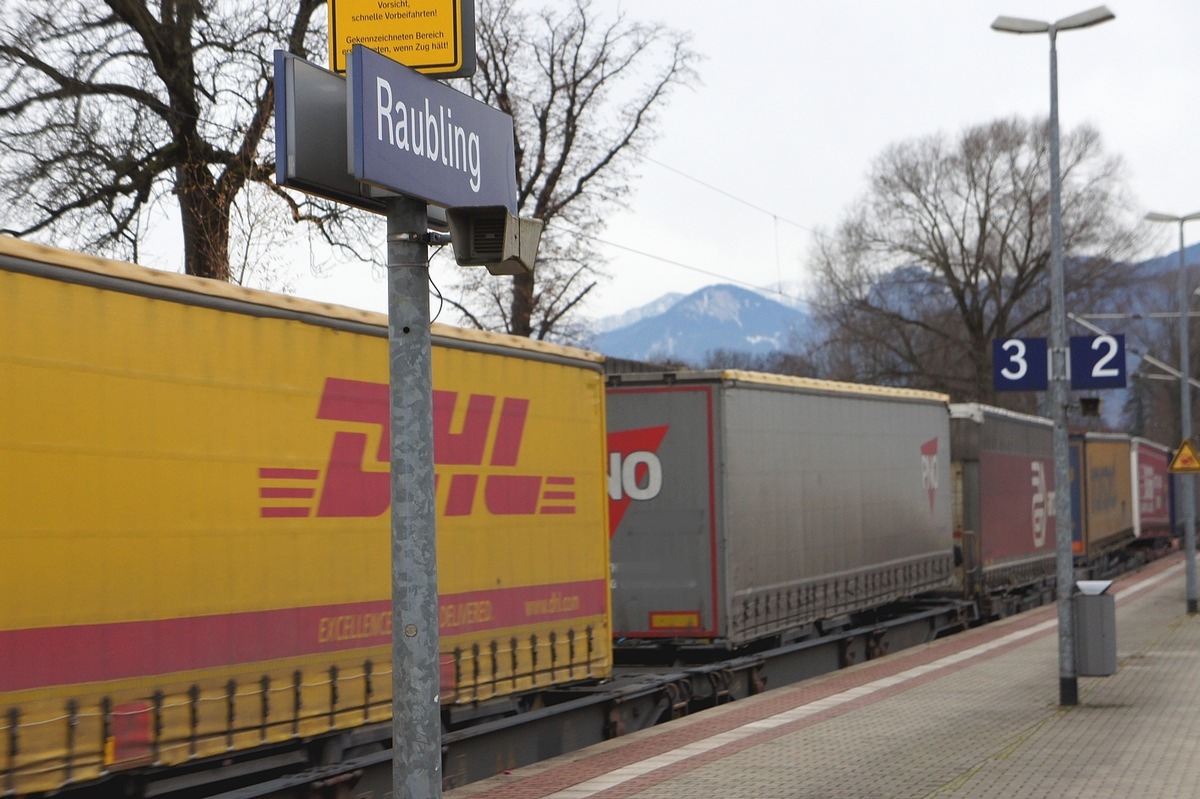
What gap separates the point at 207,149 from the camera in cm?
1964

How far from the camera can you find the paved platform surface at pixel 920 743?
879 cm

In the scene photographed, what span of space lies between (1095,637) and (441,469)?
263 inches

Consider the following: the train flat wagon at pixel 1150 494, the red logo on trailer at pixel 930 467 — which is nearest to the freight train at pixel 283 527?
the red logo on trailer at pixel 930 467

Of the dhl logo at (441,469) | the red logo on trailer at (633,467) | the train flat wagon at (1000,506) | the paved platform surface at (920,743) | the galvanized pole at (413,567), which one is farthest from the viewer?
the train flat wagon at (1000,506)

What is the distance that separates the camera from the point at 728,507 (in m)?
13.3

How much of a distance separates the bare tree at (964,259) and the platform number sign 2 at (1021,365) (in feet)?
118

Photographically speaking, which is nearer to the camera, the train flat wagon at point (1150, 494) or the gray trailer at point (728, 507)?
the gray trailer at point (728, 507)

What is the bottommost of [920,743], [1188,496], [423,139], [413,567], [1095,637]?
[920,743]

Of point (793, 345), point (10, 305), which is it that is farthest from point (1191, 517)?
point (793, 345)

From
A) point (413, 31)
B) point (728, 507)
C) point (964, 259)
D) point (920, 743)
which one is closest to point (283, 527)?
point (413, 31)

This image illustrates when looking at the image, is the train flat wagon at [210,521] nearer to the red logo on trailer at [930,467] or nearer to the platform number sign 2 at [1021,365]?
the platform number sign 2 at [1021,365]

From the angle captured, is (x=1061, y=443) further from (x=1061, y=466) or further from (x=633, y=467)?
(x=633, y=467)

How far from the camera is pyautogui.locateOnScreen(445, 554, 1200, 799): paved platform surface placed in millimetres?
8789

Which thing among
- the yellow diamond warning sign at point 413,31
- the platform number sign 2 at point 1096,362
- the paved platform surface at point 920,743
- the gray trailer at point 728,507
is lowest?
the paved platform surface at point 920,743
